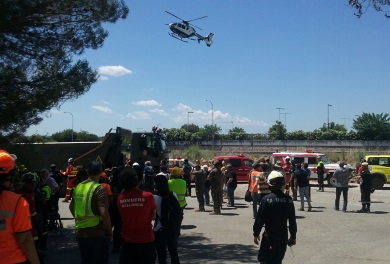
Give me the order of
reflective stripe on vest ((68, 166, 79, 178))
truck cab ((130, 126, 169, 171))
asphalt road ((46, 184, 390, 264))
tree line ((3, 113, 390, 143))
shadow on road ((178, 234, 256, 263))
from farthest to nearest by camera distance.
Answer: tree line ((3, 113, 390, 143)), truck cab ((130, 126, 169, 171)), reflective stripe on vest ((68, 166, 79, 178)), asphalt road ((46, 184, 390, 264)), shadow on road ((178, 234, 256, 263))

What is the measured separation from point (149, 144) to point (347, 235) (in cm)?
1409

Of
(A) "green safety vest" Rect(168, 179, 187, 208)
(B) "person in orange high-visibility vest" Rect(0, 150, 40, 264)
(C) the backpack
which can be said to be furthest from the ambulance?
(B) "person in orange high-visibility vest" Rect(0, 150, 40, 264)

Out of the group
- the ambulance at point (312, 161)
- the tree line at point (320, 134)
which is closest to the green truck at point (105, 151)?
the ambulance at point (312, 161)

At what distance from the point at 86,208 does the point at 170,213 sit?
4.80 ft

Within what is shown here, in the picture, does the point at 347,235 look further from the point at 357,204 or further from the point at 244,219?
the point at 357,204

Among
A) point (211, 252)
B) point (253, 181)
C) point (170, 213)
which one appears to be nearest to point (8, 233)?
point (170, 213)

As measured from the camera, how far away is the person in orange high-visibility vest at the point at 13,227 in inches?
138

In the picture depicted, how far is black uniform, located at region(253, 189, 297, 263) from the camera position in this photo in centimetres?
587

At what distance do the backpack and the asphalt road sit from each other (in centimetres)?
218

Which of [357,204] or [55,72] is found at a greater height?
[55,72]

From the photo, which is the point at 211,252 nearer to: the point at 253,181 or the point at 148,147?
the point at 253,181

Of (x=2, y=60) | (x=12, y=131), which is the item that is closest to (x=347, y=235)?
(x=12, y=131)

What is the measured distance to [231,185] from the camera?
16.7 metres

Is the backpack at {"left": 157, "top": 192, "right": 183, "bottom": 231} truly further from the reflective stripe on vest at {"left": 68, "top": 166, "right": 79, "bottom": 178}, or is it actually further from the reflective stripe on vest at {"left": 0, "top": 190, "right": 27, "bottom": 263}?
the reflective stripe on vest at {"left": 68, "top": 166, "right": 79, "bottom": 178}
